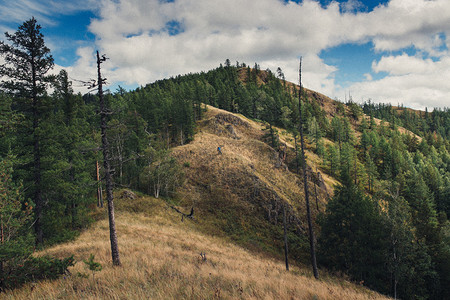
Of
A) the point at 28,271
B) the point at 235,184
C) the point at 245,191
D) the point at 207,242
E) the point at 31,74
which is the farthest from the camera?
the point at 235,184

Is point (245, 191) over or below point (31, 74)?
below

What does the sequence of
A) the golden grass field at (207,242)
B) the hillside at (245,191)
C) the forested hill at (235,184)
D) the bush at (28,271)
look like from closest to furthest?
the golden grass field at (207,242)
the bush at (28,271)
the forested hill at (235,184)
the hillside at (245,191)

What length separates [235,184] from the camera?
41562mm

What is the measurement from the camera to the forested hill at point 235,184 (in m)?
14.7

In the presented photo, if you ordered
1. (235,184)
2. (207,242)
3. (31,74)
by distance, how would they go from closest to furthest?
(31,74), (207,242), (235,184)

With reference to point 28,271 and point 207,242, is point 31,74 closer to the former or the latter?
point 28,271

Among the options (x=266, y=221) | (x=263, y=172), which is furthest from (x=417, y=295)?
(x=263, y=172)

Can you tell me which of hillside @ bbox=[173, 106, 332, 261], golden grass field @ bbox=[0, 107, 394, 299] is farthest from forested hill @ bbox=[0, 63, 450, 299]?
golden grass field @ bbox=[0, 107, 394, 299]

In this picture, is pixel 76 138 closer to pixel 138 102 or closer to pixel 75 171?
pixel 75 171

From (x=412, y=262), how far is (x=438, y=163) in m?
→ 75.4

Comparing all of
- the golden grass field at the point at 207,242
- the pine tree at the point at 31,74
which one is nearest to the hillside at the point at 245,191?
the golden grass field at the point at 207,242

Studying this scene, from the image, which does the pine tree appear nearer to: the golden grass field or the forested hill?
the forested hill

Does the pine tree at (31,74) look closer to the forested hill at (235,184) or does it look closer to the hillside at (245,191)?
the forested hill at (235,184)

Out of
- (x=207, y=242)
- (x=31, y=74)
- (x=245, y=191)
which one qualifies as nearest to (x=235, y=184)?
(x=245, y=191)
